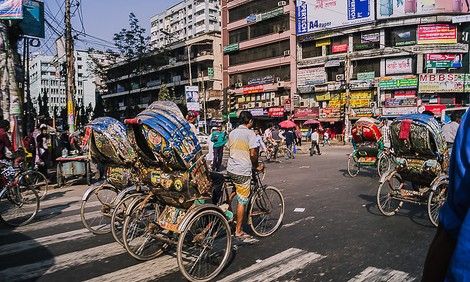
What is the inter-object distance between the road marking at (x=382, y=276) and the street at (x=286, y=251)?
0.01 m

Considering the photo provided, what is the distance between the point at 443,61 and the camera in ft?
108

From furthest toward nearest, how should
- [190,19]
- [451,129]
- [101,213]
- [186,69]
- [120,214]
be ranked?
[190,19], [186,69], [451,129], [101,213], [120,214]

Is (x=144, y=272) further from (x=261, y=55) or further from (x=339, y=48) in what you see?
(x=261, y=55)

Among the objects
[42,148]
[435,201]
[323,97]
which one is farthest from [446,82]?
[42,148]

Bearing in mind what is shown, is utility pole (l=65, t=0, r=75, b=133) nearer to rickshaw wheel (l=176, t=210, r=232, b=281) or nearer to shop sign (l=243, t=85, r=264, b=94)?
rickshaw wheel (l=176, t=210, r=232, b=281)

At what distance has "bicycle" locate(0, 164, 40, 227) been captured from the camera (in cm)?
654

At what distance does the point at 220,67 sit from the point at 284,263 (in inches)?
1899

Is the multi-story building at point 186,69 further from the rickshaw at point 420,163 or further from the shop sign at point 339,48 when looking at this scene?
the rickshaw at point 420,163

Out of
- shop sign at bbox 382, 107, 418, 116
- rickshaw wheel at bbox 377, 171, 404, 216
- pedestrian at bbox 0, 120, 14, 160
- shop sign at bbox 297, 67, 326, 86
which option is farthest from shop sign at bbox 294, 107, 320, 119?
pedestrian at bbox 0, 120, 14, 160

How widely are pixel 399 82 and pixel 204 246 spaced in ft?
114

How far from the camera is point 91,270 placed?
430cm

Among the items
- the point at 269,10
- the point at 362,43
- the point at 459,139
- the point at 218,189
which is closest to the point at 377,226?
the point at 218,189

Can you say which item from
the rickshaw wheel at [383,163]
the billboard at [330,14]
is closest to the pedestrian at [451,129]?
the rickshaw wheel at [383,163]

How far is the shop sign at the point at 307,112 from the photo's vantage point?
39.7m
